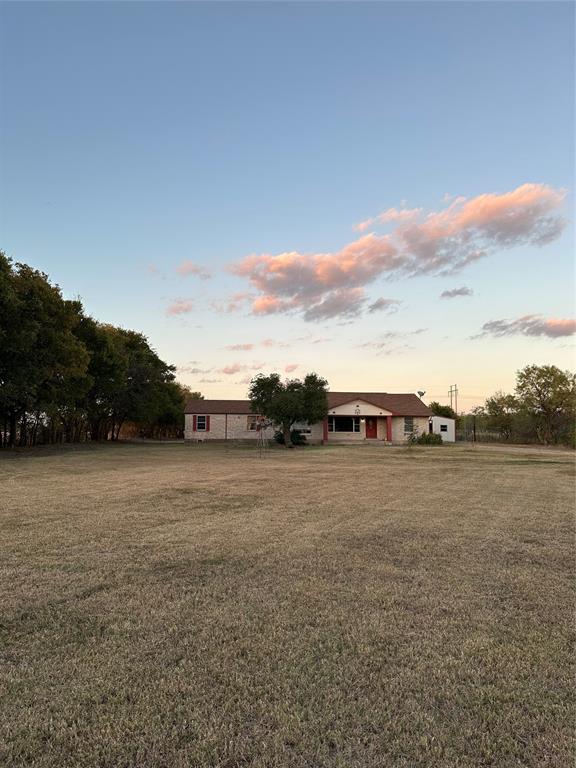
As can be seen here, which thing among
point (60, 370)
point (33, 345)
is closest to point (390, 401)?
point (60, 370)

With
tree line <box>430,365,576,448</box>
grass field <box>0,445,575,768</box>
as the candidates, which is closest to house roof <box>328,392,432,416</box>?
tree line <box>430,365,576,448</box>

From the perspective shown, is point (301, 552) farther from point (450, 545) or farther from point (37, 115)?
point (37, 115)

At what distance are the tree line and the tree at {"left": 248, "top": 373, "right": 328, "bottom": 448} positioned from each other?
50.2 ft

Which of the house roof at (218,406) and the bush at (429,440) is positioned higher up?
the house roof at (218,406)

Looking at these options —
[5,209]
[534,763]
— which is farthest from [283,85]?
[534,763]

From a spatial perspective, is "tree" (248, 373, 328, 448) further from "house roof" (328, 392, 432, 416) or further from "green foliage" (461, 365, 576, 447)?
"green foliage" (461, 365, 576, 447)

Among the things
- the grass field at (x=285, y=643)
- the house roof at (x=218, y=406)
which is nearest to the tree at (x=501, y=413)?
the house roof at (x=218, y=406)

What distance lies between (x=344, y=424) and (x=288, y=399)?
383 inches

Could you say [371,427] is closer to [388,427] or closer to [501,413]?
[388,427]

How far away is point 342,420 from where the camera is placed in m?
39.5

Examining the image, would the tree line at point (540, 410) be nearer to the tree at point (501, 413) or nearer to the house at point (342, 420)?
the tree at point (501, 413)

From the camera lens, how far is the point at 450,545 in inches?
225

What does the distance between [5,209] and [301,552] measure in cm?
1802

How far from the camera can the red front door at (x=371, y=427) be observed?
129 feet
